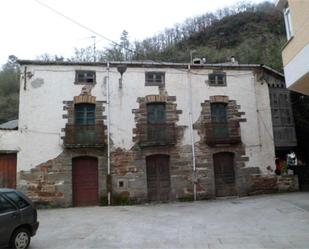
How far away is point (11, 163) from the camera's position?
15.1m

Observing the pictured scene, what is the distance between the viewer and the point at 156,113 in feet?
53.9

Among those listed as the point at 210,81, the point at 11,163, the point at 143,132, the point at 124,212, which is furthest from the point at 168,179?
the point at 11,163

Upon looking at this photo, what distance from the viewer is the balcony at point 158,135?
1578 cm

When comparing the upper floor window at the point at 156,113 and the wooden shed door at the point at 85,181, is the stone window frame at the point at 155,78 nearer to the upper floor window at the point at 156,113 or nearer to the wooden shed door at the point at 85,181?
the upper floor window at the point at 156,113

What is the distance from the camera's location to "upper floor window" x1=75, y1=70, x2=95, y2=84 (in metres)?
15.9

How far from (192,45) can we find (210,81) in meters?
18.3

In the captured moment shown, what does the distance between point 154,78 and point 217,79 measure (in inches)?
127

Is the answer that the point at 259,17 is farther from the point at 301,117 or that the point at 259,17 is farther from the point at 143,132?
the point at 143,132

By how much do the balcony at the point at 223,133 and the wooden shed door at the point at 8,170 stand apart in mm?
8867

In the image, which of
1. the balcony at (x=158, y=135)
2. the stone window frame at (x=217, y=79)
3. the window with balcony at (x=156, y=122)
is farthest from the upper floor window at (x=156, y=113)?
the stone window frame at (x=217, y=79)

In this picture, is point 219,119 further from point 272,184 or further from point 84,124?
point 84,124

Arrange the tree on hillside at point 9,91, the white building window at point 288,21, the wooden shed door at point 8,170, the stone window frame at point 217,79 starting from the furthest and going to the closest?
the tree on hillside at point 9,91 → the stone window frame at point 217,79 → the wooden shed door at point 8,170 → the white building window at point 288,21

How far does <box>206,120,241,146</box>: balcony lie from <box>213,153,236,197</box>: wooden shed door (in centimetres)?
76

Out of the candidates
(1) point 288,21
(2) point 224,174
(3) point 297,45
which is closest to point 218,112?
(2) point 224,174
